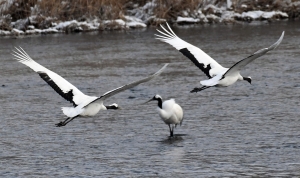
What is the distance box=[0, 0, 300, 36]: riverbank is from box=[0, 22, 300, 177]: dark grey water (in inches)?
175

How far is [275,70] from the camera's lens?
1600cm

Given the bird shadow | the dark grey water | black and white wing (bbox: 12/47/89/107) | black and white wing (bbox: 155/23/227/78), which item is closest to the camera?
the dark grey water

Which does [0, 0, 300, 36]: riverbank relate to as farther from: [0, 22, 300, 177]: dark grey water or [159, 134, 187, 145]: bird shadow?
[159, 134, 187, 145]: bird shadow

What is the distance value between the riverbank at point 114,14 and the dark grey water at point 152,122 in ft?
14.6

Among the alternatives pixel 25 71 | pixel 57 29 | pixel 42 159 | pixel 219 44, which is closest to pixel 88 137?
pixel 42 159

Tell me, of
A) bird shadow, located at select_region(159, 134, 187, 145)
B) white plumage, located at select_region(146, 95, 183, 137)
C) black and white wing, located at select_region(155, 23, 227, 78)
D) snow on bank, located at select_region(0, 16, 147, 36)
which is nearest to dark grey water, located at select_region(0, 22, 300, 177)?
bird shadow, located at select_region(159, 134, 187, 145)

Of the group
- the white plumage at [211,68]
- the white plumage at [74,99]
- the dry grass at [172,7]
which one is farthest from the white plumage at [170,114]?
the dry grass at [172,7]

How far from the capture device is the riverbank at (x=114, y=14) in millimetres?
24812

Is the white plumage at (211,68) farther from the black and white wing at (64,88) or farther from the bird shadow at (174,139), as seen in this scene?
the black and white wing at (64,88)

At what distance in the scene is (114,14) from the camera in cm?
2514

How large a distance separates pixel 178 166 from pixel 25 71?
972 cm

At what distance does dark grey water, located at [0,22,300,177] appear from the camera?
8711mm

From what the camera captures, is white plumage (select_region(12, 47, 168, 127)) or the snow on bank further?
the snow on bank

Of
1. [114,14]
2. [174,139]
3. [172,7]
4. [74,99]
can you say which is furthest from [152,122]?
[172,7]
